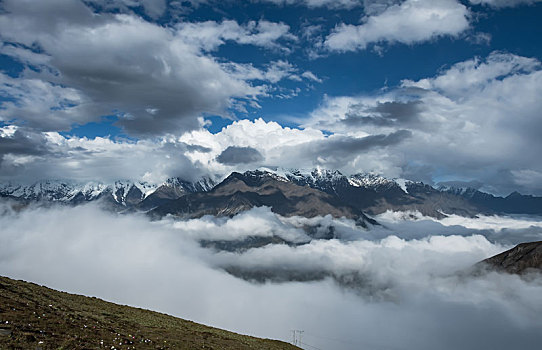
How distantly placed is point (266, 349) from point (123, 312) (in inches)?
1203

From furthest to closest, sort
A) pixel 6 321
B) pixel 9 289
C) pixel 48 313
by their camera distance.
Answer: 1. pixel 9 289
2. pixel 48 313
3. pixel 6 321

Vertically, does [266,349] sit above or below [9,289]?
below

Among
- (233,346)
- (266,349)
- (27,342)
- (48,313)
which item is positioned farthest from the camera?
(266,349)

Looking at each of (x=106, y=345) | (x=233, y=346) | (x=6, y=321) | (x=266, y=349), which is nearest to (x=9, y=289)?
(x=6, y=321)

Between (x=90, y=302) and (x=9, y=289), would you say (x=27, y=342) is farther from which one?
(x=90, y=302)

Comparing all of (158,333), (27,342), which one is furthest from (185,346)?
(27,342)

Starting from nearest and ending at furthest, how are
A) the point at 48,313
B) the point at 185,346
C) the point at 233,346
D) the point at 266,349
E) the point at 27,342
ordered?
the point at 27,342 → the point at 48,313 → the point at 185,346 → the point at 233,346 → the point at 266,349

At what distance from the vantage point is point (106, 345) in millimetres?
37469

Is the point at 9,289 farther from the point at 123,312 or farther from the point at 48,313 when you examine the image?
the point at 123,312

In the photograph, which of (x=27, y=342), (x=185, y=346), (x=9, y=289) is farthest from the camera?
(x=9, y=289)

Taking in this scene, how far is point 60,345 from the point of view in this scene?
3353 cm

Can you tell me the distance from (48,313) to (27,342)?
572 inches

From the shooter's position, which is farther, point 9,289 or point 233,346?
point 233,346

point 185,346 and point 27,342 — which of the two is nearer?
point 27,342
